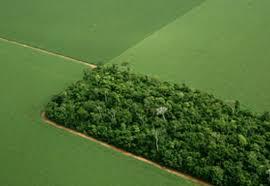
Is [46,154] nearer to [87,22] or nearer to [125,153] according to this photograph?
[125,153]

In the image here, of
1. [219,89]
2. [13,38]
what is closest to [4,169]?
[219,89]

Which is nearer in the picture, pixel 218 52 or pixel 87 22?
pixel 218 52

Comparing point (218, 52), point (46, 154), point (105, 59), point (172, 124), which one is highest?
point (218, 52)

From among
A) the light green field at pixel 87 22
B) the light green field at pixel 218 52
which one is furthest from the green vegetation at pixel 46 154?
the light green field at pixel 218 52

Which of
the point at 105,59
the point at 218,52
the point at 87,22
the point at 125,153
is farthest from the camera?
the point at 87,22

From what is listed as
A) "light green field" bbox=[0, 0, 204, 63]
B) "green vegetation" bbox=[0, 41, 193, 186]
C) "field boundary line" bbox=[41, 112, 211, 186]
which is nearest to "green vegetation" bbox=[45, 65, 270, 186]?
"field boundary line" bbox=[41, 112, 211, 186]

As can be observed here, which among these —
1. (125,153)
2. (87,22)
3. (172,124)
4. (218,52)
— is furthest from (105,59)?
(125,153)

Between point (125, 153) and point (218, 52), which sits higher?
point (218, 52)
